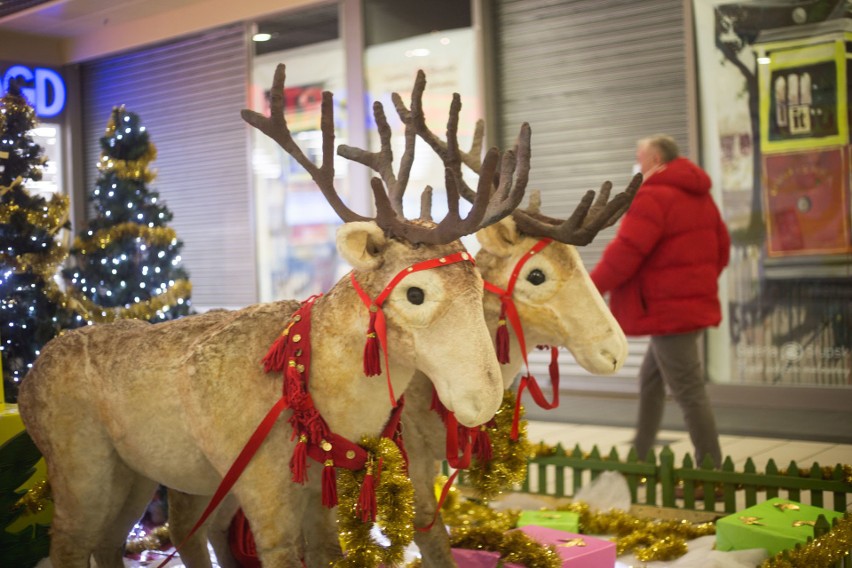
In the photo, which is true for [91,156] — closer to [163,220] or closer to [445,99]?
[445,99]

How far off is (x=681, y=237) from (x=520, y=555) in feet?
6.46

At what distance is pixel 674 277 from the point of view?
166 inches

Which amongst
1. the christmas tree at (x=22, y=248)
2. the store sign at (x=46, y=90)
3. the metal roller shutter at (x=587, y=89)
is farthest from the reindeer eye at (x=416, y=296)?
the store sign at (x=46, y=90)

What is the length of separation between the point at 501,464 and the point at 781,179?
3.67m

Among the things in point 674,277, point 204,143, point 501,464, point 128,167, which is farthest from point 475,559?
point 204,143

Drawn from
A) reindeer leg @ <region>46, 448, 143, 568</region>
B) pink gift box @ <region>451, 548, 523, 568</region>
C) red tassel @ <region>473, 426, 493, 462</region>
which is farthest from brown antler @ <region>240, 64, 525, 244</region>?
pink gift box @ <region>451, 548, 523, 568</region>

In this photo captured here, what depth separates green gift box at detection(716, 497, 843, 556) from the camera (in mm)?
3018

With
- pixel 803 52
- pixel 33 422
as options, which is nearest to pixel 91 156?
pixel 803 52

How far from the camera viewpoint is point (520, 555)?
277 centimetres

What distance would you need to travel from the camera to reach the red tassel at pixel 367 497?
208cm

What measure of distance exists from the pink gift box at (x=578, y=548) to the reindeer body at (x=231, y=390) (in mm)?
902

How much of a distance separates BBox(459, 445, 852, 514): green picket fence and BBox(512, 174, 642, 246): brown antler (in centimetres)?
140

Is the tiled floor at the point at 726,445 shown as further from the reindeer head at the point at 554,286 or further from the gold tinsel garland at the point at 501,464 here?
the reindeer head at the point at 554,286

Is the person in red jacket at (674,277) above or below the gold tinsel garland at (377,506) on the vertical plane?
above
